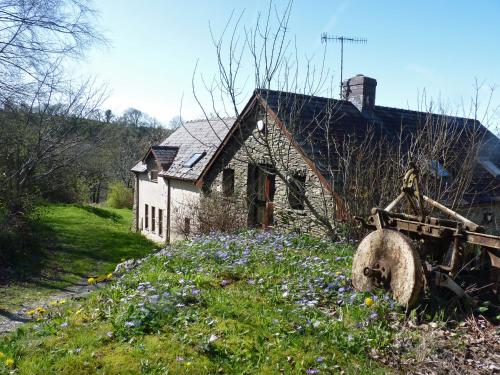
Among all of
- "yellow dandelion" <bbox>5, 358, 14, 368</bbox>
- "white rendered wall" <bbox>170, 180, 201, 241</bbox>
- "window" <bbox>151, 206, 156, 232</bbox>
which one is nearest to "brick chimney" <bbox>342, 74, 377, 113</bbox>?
"white rendered wall" <bbox>170, 180, 201, 241</bbox>

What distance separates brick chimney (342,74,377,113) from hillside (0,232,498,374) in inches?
444

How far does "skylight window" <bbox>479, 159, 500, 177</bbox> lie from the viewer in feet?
51.4

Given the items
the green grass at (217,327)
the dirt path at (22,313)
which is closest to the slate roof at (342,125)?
the green grass at (217,327)

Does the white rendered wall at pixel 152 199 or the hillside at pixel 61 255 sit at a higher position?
the white rendered wall at pixel 152 199

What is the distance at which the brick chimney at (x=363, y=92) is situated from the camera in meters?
16.5

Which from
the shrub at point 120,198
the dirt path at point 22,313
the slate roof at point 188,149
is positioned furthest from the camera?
the shrub at point 120,198

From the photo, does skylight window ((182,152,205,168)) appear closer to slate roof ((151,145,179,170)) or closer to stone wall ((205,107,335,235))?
slate roof ((151,145,179,170))

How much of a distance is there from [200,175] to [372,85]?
7.45 m

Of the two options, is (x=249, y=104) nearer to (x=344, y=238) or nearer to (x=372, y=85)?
(x=372, y=85)

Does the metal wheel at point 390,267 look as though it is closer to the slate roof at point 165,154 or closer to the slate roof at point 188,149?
the slate roof at point 188,149

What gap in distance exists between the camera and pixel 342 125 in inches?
578

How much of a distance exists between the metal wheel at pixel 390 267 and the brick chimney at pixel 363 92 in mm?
11667

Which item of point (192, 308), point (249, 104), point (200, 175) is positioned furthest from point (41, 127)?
point (192, 308)

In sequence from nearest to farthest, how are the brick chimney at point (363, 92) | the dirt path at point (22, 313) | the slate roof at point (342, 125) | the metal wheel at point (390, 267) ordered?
the metal wheel at point (390, 267)
the dirt path at point (22, 313)
the slate roof at point (342, 125)
the brick chimney at point (363, 92)
